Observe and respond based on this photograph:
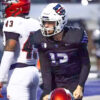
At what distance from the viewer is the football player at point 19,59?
5.24 m

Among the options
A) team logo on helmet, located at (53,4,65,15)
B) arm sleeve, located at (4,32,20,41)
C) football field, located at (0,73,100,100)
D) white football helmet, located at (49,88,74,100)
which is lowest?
football field, located at (0,73,100,100)

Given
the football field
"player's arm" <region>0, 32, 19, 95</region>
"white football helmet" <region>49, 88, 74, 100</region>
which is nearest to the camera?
"white football helmet" <region>49, 88, 74, 100</region>

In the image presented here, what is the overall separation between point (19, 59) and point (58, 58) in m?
0.64

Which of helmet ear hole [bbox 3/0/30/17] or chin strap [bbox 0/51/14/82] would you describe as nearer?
chin strap [bbox 0/51/14/82]

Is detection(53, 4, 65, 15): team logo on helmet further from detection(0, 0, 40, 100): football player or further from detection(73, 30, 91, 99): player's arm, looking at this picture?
detection(0, 0, 40, 100): football player

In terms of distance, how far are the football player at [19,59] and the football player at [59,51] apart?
1.35ft

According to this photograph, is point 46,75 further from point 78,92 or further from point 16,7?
point 16,7

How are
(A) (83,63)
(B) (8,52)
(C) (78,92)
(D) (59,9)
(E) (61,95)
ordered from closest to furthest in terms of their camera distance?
(E) (61,95) < (C) (78,92) < (A) (83,63) < (D) (59,9) < (B) (8,52)

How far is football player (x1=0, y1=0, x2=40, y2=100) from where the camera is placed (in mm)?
5238

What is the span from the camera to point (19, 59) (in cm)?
535

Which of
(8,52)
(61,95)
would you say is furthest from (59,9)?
(61,95)

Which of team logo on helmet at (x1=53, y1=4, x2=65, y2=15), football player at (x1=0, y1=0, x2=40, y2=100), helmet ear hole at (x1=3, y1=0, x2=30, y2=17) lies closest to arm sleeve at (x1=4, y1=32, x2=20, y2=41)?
football player at (x1=0, y1=0, x2=40, y2=100)

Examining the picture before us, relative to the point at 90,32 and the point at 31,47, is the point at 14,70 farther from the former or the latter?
the point at 90,32

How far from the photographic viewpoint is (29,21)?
5.39m
